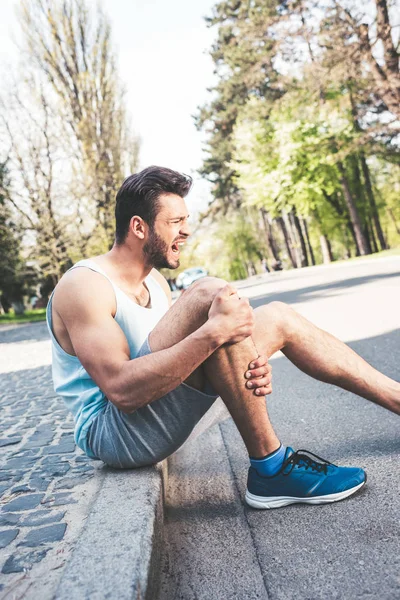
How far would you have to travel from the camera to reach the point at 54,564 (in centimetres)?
197

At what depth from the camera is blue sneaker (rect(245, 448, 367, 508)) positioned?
92.3 inches

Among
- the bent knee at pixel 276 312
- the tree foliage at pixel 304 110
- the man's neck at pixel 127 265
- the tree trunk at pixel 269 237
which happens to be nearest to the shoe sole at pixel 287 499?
the bent knee at pixel 276 312

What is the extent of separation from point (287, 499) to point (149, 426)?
67 cm

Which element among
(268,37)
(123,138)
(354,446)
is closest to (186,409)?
(354,446)

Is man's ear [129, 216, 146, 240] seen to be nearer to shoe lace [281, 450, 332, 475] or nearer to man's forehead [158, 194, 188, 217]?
man's forehead [158, 194, 188, 217]

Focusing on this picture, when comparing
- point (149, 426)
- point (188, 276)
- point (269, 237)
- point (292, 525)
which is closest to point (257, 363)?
point (149, 426)

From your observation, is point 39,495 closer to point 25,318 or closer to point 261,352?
point 261,352

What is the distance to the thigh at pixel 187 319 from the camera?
230 centimetres

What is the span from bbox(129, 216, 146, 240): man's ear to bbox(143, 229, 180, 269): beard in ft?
0.13

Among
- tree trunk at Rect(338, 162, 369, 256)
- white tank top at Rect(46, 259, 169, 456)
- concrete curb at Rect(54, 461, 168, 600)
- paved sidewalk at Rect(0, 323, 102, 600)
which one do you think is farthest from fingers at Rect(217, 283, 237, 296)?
tree trunk at Rect(338, 162, 369, 256)

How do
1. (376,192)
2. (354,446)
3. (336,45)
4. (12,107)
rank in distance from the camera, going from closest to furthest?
(354,446) → (336,45) → (12,107) → (376,192)

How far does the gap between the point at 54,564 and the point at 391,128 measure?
1945cm

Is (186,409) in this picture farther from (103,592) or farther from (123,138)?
(123,138)

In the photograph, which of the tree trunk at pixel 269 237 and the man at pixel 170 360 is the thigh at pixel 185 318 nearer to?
the man at pixel 170 360
